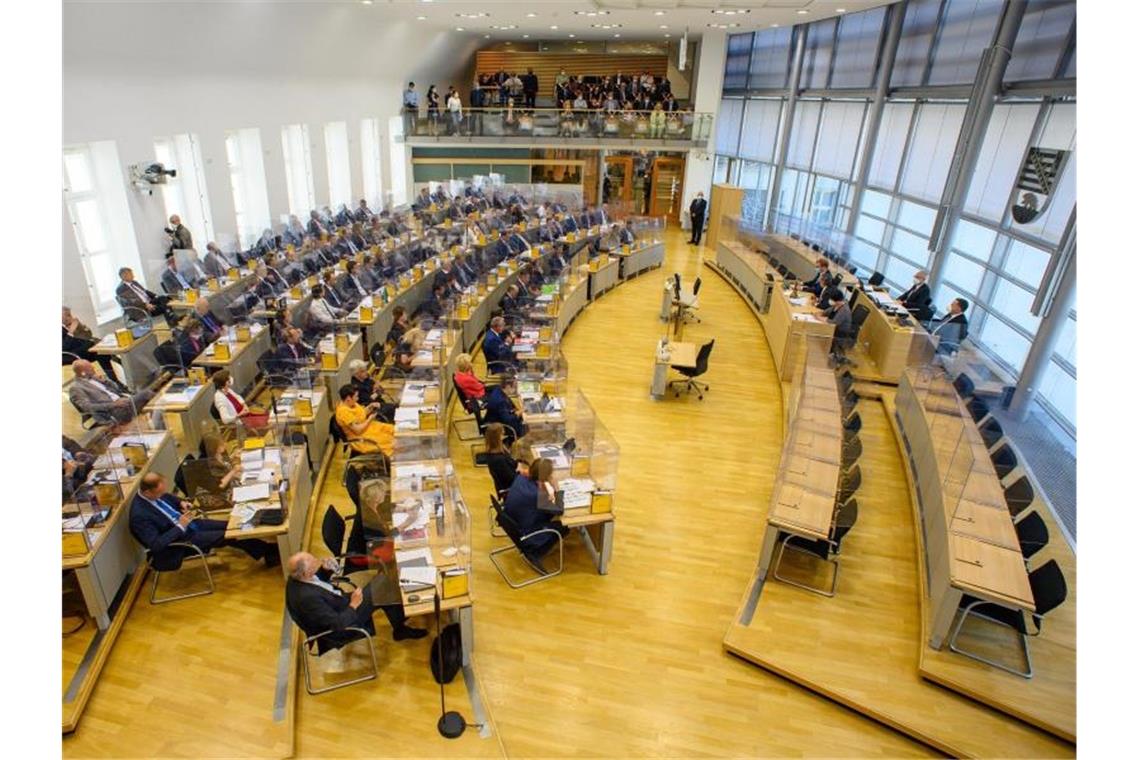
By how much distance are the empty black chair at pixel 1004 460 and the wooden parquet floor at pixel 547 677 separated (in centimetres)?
229

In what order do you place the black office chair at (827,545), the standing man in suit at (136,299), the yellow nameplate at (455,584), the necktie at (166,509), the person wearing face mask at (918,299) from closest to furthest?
1. the yellow nameplate at (455,584)
2. the necktie at (166,509)
3. the black office chair at (827,545)
4. the standing man in suit at (136,299)
5. the person wearing face mask at (918,299)

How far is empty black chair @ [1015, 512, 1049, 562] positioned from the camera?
525cm

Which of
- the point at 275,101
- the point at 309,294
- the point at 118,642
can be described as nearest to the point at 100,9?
the point at 309,294

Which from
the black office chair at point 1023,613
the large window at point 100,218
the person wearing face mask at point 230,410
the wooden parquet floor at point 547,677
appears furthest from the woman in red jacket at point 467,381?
the large window at point 100,218

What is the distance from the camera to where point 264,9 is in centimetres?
1246

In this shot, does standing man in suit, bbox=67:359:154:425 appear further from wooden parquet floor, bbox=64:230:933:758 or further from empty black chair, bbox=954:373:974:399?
empty black chair, bbox=954:373:974:399

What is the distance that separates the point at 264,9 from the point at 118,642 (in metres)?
12.2

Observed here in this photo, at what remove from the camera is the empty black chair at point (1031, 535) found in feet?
17.2

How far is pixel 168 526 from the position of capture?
17.0 ft

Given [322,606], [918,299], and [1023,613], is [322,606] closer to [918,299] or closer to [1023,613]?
[1023,613]

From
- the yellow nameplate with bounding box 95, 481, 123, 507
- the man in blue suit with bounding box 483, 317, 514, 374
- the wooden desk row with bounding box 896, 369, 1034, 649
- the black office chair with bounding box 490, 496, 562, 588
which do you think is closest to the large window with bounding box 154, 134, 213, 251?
the man in blue suit with bounding box 483, 317, 514, 374

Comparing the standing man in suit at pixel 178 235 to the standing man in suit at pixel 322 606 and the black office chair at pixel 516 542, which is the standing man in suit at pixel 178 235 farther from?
the standing man in suit at pixel 322 606

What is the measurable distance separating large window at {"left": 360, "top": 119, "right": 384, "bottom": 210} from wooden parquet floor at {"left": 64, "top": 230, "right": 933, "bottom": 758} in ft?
51.3

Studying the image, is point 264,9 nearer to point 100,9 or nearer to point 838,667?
point 100,9
